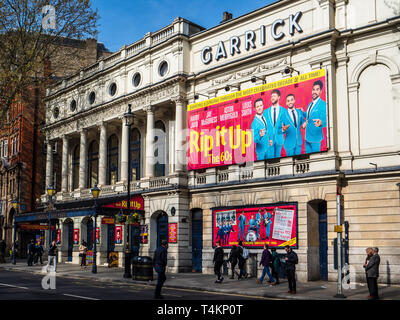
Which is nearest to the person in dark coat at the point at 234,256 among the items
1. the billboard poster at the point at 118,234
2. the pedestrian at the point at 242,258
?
the pedestrian at the point at 242,258

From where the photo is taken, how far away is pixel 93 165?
43375mm

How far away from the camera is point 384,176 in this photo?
74.6 ft

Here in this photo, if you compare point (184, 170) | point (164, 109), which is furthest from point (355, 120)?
point (164, 109)

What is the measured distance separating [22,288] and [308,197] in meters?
13.8

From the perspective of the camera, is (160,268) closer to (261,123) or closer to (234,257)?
(234,257)

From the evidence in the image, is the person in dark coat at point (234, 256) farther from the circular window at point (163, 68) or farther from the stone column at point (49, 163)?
the stone column at point (49, 163)

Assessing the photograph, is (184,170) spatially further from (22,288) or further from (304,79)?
(22,288)

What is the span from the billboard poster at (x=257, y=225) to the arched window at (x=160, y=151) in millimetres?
7015

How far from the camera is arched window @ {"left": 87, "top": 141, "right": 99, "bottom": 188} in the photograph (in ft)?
141

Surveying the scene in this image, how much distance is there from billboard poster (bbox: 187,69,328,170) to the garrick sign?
2.65 m

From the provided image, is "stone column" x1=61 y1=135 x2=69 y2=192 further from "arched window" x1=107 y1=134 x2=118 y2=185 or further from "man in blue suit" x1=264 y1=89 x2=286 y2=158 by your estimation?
"man in blue suit" x1=264 y1=89 x2=286 y2=158

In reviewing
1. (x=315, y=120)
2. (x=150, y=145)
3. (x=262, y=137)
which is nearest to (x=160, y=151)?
(x=150, y=145)

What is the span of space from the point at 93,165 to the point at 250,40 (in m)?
20.3

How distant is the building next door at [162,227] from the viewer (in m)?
32.5
